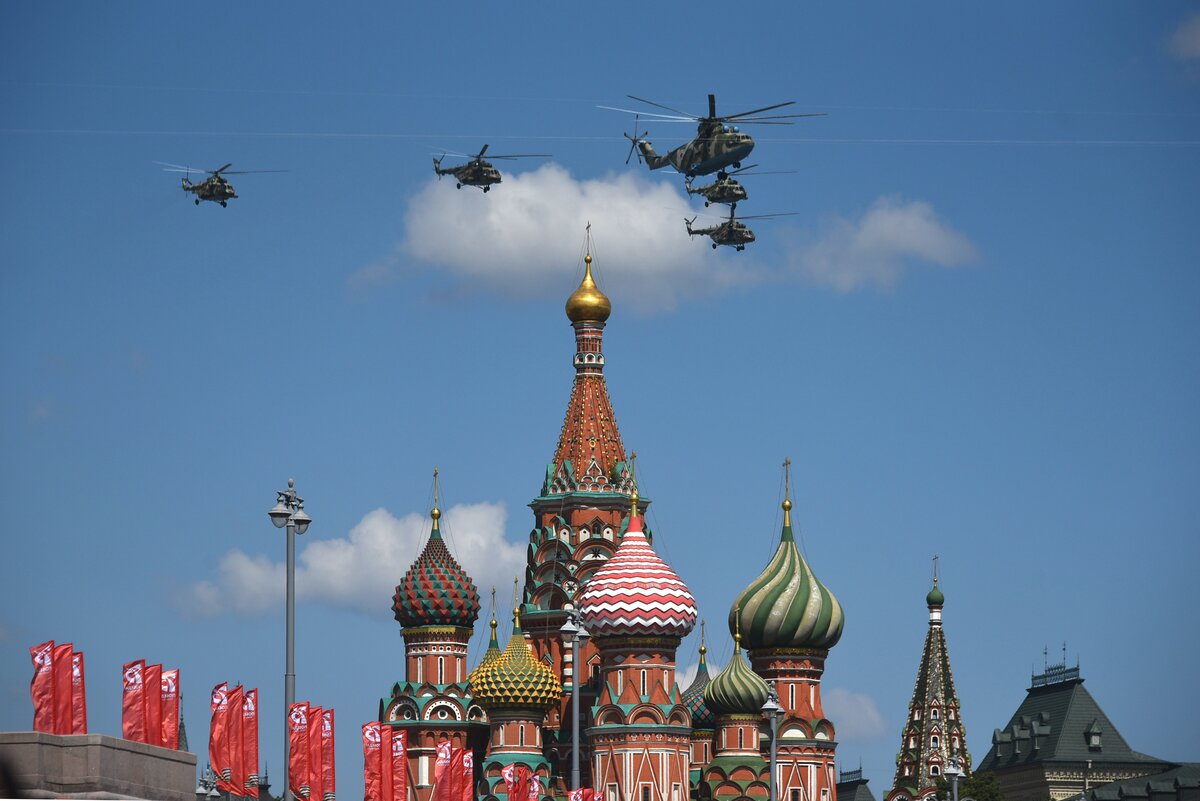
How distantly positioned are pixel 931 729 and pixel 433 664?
33013 millimetres

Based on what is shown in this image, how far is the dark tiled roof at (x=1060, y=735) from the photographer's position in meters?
143

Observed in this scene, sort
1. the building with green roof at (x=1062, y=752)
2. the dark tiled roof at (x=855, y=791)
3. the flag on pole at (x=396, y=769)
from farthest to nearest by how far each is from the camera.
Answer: the dark tiled roof at (x=855, y=791), the building with green roof at (x=1062, y=752), the flag on pole at (x=396, y=769)

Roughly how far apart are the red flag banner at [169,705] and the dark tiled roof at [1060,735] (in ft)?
313

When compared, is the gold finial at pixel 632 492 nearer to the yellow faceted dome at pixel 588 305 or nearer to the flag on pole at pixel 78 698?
the yellow faceted dome at pixel 588 305

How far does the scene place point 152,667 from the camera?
168 feet

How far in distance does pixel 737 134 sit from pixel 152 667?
33540mm

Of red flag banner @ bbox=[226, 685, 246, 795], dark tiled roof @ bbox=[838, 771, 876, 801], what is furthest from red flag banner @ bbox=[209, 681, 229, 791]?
dark tiled roof @ bbox=[838, 771, 876, 801]

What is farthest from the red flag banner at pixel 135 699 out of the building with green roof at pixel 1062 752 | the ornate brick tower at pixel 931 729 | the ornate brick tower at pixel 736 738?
the building with green roof at pixel 1062 752

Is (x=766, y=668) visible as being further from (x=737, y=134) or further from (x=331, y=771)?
(x=331, y=771)

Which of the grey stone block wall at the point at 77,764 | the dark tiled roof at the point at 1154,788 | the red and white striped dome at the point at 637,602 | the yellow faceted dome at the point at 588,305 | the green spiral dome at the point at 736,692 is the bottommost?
the grey stone block wall at the point at 77,764

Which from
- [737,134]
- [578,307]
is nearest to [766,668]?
[578,307]

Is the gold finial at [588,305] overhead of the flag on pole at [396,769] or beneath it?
overhead

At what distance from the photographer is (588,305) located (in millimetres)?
110375

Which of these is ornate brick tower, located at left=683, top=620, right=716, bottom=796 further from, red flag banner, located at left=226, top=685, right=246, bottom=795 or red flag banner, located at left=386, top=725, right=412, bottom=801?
red flag banner, located at left=226, top=685, right=246, bottom=795
